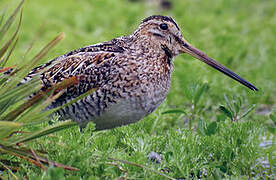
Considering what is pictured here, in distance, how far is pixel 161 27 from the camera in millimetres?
4039

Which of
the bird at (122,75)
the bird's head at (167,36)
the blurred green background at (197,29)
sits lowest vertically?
the bird at (122,75)

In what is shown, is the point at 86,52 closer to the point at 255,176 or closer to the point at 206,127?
the point at 206,127

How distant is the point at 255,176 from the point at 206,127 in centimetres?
47

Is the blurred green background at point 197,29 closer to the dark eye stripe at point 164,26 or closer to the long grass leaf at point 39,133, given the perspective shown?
the dark eye stripe at point 164,26

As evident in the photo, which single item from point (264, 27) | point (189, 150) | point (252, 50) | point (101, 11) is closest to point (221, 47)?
point (252, 50)

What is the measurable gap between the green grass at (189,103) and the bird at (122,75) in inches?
6.9

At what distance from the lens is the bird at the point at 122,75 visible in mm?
3672

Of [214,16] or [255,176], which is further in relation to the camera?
[214,16]

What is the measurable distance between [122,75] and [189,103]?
2.06 meters

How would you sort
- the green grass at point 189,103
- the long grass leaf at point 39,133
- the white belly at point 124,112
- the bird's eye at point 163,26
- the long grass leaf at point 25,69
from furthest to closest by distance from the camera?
1. the bird's eye at point 163,26
2. the white belly at point 124,112
3. the green grass at point 189,103
4. the long grass leaf at point 25,69
5. the long grass leaf at point 39,133

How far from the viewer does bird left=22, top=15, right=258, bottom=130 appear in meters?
3.67

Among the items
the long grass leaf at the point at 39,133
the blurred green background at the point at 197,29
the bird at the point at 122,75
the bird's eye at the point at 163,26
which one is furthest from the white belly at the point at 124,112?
the blurred green background at the point at 197,29

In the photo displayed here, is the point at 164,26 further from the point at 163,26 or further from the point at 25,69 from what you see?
the point at 25,69

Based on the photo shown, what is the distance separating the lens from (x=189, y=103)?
5668 millimetres
